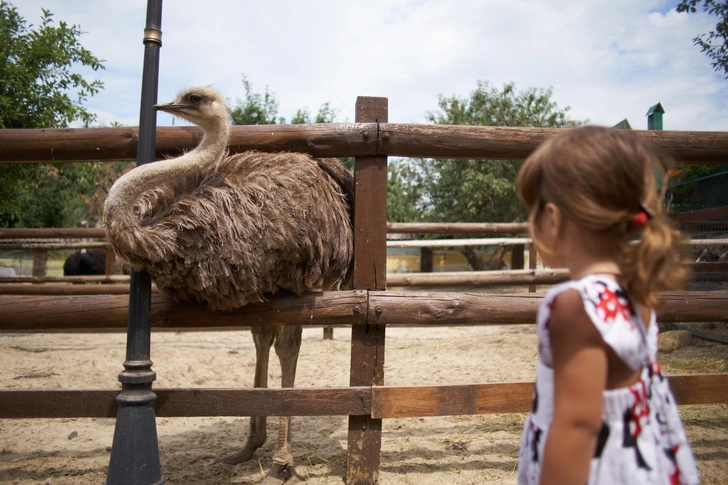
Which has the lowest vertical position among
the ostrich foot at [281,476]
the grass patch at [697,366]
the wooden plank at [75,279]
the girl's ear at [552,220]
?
the ostrich foot at [281,476]

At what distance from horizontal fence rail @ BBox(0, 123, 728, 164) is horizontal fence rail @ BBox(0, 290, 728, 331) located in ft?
2.35

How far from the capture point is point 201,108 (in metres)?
2.45

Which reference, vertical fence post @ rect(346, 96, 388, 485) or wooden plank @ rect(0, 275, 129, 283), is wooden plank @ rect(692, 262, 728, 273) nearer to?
vertical fence post @ rect(346, 96, 388, 485)

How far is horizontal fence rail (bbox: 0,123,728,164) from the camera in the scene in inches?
106

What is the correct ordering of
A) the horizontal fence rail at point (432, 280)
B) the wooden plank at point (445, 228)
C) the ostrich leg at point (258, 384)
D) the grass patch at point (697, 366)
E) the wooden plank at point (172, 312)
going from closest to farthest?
the wooden plank at point (172, 312)
the ostrich leg at point (258, 384)
the grass patch at point (697, 366)
the horizontal fence rail at point (432, 280)
the wooden plank at point (445, 228)

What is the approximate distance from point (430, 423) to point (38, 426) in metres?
2.79

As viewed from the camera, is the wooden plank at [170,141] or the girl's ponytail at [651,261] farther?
the wooden plank at [170,141]

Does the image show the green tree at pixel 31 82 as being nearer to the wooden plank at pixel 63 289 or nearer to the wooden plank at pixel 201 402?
the wooden plank at pixel 63 289

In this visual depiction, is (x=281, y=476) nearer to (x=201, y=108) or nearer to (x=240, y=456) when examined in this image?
(x=240, y=456)

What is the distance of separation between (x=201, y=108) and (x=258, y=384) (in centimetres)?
168

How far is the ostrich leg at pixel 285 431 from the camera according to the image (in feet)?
9.75

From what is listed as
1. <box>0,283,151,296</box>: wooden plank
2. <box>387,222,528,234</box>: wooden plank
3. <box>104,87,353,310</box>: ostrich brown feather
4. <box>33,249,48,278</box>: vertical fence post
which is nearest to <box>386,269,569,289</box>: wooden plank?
<box>387,222,528,234</box>: wooden plank

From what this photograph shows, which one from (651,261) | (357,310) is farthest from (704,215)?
(651,261)

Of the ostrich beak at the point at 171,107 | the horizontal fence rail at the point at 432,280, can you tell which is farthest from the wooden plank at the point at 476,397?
the horizontal fence rail at the point at 432,280
